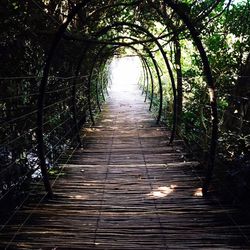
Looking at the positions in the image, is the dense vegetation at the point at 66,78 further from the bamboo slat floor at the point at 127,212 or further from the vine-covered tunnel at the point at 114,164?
the bamboo slat floor at the point at 127,212

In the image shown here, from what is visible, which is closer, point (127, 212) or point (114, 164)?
point (127, 212)

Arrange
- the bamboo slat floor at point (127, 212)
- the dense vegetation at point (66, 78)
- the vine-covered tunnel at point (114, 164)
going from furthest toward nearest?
the dense vegetation at point (66, 78) → the vine-covered tunnel at point (114, 164) → the bamboo slat floor at point (127, 212)

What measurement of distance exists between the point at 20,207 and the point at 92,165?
163cm

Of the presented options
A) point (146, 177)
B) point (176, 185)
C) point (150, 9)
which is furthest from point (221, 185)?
point (150, 9)

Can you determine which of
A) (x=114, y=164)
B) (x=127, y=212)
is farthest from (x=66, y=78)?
(x=127, y=212)

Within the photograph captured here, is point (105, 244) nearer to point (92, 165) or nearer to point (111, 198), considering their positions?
point (111, 198)

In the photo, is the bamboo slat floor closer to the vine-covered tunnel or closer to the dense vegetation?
the vine-covered tunnel

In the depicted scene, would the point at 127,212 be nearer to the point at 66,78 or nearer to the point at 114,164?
the point at 114,164

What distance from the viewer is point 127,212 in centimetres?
313

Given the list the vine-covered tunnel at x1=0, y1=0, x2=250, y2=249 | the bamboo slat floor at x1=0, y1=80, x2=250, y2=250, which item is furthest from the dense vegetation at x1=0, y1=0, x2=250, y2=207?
the bamboo slat floor at x1=0, y1=80, x2=250, y2=250

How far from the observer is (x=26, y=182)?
399 centimetres

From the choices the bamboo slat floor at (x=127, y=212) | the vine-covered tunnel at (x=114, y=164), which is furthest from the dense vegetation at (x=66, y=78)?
the bamboo slat floor at (x=127, y=212)

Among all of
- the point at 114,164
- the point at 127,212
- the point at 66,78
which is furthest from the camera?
the point at 114,164

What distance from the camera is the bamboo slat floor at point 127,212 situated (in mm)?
2586
